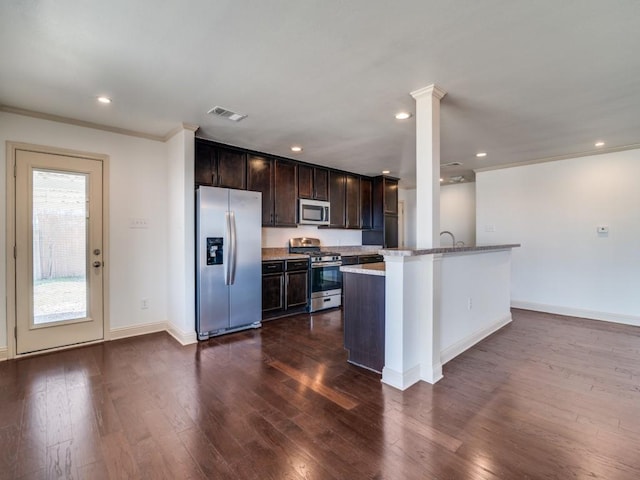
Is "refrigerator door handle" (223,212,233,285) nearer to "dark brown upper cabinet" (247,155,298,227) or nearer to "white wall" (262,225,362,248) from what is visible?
"dark brown upper cabinet" (247,155,298,227)

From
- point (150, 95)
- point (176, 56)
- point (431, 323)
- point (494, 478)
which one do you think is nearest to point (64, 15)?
point (176, 56)

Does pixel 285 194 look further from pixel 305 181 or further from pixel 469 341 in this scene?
pixel 469 341

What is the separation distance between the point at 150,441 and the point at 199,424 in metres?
0.28

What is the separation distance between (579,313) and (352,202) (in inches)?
159

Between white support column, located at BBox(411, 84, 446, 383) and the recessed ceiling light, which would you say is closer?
white support column, located at BBox(411, 84, 446, 383)

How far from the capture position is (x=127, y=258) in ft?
11.9

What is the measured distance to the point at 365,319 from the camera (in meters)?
2.74

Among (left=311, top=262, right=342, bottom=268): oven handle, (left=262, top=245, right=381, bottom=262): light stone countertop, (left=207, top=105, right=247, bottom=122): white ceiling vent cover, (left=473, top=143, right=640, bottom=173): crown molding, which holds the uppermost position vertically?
(left=207, top=105, right=247, bottom=122): white ceiling vent cover

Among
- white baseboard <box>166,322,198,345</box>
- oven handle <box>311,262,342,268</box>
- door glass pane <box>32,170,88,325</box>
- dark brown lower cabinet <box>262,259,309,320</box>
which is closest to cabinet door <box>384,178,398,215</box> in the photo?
oven handle <box>311,262,342,268</box>

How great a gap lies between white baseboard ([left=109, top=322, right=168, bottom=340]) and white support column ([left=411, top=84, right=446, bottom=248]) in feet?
11.1

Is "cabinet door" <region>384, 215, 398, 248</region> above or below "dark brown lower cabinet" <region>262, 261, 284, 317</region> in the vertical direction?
above

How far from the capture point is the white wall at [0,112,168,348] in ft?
11.2

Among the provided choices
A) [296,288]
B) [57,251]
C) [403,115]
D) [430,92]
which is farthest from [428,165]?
[57,251]

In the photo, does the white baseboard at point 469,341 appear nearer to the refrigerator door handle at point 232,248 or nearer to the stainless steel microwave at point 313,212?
the refrigerator door handle at point 232,248
